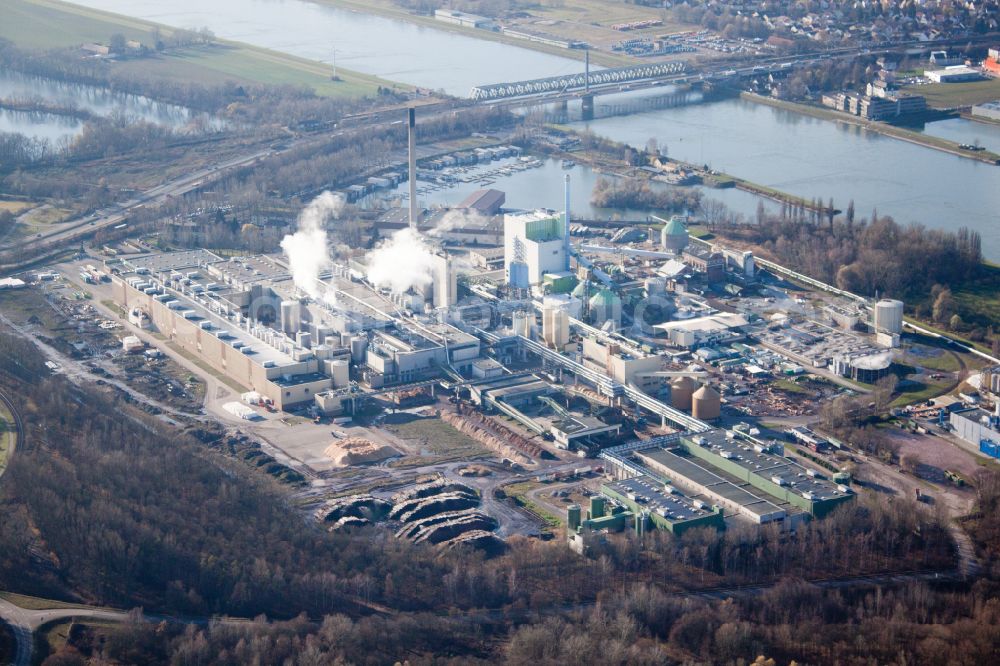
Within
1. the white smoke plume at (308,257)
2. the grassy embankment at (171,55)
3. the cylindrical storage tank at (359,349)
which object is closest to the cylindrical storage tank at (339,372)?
the cylindrical storage tank at (359,349)

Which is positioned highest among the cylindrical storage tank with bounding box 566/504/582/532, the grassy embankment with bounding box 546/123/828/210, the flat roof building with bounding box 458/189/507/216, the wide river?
the wide river

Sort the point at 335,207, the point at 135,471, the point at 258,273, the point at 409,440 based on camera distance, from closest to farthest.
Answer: the point at 135,471
the point at 409,440
the point at 258,273
the point at 335,207

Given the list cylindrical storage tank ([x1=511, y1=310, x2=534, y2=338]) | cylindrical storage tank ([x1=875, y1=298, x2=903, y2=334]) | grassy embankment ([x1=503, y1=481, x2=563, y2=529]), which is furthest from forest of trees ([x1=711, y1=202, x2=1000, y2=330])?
grassy embankment ([x1=503, y1=481, x2=563, y2=529])

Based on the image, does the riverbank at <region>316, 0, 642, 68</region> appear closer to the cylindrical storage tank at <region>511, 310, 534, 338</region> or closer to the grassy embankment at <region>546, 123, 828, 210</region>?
the grassy embankment at <region>546, 123, 828, 210</region>

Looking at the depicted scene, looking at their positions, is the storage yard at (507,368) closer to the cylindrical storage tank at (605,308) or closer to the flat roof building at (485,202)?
the cylindrical storage tank at (605,308)

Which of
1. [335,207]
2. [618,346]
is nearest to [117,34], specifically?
[335,207]

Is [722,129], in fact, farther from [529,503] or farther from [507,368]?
[529,503]

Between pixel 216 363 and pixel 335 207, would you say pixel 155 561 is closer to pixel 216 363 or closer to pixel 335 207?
pixel 216 363
